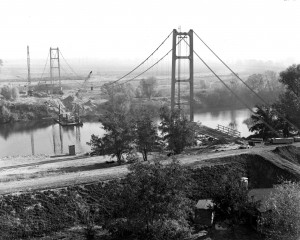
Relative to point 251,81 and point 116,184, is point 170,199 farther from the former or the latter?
point 251,81

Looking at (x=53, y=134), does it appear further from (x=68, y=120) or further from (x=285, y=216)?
(x=285, y=216)

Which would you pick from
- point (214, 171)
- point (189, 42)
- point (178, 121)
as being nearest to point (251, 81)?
point (189, 42)

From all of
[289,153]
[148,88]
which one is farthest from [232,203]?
[148,88]

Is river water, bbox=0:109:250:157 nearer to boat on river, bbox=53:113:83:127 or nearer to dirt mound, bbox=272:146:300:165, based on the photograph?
boat on river, bbox=53:113:83:127

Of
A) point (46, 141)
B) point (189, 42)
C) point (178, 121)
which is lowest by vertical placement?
point (46, 141)

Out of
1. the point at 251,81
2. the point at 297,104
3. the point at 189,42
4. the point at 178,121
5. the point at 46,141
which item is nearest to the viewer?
the point at 178,121

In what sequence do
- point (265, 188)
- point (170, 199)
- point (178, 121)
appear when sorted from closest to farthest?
point (170, 199) < point (265, 188) < point (178, 121)

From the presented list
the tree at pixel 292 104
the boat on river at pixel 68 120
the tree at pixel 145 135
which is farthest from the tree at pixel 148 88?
the tree at pixel 145 135

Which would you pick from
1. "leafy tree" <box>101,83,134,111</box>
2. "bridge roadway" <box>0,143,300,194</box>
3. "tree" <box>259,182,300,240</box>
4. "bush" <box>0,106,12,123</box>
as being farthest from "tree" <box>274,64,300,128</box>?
"bush" <box>0,106,12,123</box>
